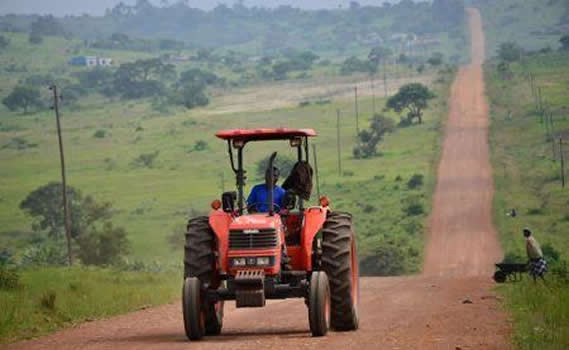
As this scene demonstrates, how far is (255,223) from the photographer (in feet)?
58.0

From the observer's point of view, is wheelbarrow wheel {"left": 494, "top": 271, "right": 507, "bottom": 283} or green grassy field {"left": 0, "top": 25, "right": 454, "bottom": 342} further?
wheelbarrow wheel {"left": 494, "top": 271, "right": 507, "bottom": 283}

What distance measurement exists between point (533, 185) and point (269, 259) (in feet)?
212

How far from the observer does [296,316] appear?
74.6 ft

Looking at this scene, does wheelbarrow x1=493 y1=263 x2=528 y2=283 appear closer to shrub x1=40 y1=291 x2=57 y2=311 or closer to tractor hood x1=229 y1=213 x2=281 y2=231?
shrub x1=40 y1=291 x2=57 y2=311

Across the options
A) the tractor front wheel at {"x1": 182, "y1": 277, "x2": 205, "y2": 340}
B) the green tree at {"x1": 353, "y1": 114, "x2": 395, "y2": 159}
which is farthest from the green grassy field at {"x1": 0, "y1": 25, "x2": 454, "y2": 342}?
the tractor front wheel at {"x1": 182, "y1": 277, "x2": 205, "y2": 340}

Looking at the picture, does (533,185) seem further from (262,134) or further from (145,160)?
(262,134)

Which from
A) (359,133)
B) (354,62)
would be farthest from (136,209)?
(354,62)

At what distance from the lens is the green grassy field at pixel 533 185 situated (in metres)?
19.9

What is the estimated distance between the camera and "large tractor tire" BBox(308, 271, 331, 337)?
1742cm

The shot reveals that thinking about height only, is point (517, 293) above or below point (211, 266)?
below

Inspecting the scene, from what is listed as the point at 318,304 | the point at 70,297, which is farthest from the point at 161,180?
the point at 318,304

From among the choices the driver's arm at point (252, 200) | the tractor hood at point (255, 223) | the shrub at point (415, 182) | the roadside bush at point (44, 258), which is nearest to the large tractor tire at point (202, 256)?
the tractor hood at point (255, 223)

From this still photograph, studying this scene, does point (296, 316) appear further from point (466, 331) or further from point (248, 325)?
point (466, 331)

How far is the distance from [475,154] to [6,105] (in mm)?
75771
